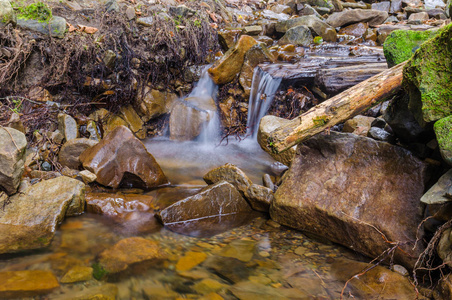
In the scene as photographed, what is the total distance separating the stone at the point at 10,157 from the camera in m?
3.03

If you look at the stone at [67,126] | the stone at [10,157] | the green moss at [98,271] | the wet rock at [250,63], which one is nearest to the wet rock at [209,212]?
the green moss at [98,271]

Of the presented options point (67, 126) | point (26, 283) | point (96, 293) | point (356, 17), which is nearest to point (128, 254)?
point (96, 293)

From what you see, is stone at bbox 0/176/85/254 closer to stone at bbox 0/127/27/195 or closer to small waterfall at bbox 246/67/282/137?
stone at bbox 0/127/27/195

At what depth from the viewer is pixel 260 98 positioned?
23.3 ft

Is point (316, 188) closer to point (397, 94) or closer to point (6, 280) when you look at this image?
point (397, 94)

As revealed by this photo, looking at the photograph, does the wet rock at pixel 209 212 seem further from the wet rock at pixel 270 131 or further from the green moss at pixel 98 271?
the wet rock at pixel 270 131

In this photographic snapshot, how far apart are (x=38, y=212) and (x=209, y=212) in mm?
2005

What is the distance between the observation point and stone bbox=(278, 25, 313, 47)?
9703mm

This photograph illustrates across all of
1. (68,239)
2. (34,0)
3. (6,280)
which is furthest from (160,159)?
(34,0)

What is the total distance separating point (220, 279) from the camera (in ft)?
8.46

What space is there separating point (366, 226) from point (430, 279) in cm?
64

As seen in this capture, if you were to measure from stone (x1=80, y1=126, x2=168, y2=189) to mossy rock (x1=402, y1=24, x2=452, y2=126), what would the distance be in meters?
3.65

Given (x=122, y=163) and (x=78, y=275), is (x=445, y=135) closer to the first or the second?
(x=78, y=275)

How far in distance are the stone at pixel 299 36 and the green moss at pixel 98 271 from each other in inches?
359
